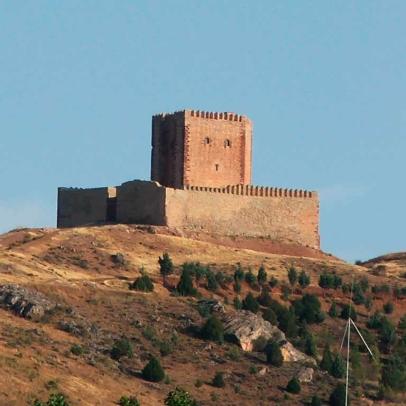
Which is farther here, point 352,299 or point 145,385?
point 352,299

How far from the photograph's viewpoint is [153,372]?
62406 mm

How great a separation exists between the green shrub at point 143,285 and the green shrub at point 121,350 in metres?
6.55

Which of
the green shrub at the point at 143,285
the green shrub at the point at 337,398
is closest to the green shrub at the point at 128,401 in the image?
the green shrub at the point at 337,398

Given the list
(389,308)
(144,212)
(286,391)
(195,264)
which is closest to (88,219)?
(144,212)

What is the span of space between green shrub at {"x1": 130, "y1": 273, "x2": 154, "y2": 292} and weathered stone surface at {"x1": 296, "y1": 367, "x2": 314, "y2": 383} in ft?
24.1

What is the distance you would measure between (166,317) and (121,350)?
5.24m

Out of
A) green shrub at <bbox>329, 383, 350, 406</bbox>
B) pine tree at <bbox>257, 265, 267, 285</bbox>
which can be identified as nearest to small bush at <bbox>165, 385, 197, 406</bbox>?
green shrub at <bbox>329, 383, 350, 406</bbox>

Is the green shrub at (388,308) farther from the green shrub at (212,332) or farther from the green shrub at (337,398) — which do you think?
the green shrub at (337,398)

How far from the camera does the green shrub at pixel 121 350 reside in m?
63.8

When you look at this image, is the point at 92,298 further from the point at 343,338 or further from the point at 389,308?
the point at 389,308

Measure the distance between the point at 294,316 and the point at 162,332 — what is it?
7.18 m

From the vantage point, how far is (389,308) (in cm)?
7738

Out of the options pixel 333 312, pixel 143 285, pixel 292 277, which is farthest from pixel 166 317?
pixel 292 277

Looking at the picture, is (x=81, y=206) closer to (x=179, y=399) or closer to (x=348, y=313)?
(x=348, y=313)
